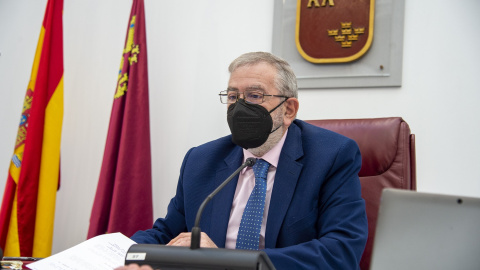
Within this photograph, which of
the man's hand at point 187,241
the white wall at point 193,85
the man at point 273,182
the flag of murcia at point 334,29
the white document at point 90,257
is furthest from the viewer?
the flag of murcia at point 334,29

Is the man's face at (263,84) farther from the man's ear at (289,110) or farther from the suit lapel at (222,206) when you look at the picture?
the suit lapel at (222,206)

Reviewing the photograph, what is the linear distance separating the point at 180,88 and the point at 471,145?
1.65m

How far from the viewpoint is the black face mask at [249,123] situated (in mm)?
1603

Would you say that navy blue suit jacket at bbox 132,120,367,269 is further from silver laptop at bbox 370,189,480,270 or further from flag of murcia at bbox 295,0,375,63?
flag of murcia at bbox 295,0,375,63

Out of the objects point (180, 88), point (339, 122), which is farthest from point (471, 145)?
point (180, 88)

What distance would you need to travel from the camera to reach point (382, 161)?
1769mm

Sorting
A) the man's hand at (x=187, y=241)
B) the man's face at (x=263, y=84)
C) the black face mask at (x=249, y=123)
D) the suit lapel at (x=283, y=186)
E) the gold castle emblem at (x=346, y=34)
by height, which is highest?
the gold castle emblem at (x=346, y=34)

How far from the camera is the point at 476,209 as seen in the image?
706 millimetres

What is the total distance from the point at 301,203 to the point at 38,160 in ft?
5.62

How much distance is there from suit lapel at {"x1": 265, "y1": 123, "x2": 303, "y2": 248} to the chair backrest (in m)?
0.33

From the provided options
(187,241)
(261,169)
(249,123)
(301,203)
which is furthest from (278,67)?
(187,241)

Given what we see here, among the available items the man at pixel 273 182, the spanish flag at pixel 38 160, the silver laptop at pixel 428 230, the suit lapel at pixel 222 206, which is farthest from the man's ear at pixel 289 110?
the spanish flag at pixel 38 160

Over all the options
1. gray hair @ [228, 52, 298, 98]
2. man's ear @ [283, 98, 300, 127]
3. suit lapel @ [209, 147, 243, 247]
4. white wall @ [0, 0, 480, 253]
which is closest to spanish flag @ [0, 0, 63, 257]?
white wall @ [0, 0, 480, 253]

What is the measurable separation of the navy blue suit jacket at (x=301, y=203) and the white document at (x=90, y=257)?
0.80 ft
